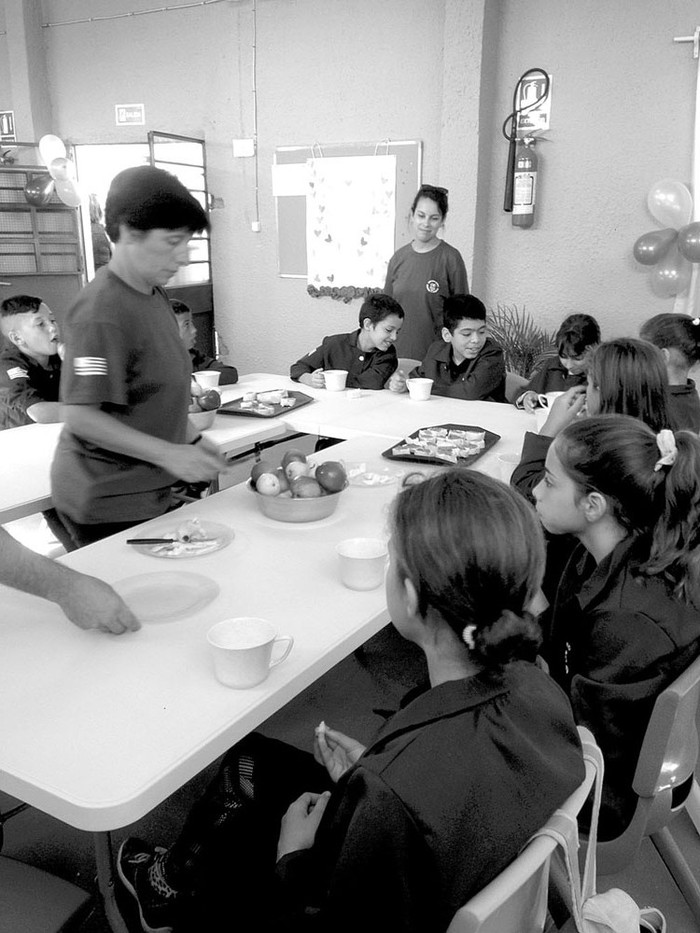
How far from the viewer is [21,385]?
290 cm

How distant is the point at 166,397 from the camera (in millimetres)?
1808

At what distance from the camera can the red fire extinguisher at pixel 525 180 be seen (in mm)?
4590

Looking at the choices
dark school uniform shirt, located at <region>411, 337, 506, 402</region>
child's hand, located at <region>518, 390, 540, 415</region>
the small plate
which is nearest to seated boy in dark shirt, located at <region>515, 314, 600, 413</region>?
dark school uniform shirt, located at <region>411, 337, 506, 402</region>

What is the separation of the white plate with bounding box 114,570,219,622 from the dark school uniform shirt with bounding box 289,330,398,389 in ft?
6.89

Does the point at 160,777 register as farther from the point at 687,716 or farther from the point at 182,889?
the point at 687,716

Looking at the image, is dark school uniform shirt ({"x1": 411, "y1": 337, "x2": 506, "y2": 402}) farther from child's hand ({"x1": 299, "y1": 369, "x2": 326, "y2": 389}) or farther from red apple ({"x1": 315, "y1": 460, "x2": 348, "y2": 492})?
red apple ({"x1": 315, "y1": 460, "x2": 348, "y2": 492})

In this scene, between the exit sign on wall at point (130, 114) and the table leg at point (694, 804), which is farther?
the exit sign on wall at point (130, 114)

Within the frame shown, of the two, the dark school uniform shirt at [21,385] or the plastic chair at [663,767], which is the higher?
the dark school uniform shirt at [21,385]

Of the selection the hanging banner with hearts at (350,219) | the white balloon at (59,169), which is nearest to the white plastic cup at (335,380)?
the hanging banner with hearts at (350,219)

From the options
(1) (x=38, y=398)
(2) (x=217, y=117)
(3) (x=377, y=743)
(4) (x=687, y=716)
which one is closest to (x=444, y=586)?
(3) (x=377, y=743)

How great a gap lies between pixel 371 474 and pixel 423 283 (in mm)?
2386

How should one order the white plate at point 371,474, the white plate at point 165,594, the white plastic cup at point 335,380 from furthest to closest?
the white plastic cup at point 335,380 → the white plate at point 371,474 → the white plate at point 165,594

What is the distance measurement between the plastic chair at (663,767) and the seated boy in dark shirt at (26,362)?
2.35 meters

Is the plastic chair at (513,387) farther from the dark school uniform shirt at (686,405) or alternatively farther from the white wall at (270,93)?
the white wall at (270,93)
